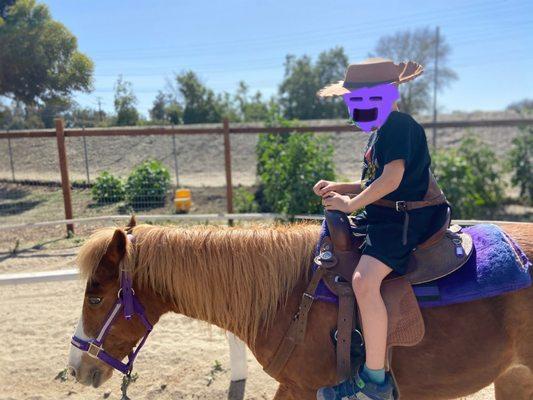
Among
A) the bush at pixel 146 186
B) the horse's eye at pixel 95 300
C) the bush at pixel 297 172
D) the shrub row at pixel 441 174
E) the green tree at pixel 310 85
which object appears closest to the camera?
the horse's eye at pixel 95 300

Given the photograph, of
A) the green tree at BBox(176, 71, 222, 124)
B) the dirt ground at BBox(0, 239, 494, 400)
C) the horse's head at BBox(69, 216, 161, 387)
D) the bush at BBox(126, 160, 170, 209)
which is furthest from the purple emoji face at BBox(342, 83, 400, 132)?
the green tree at BBox(176, 71, 222, 124)

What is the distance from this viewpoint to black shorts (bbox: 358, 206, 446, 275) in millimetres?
1959

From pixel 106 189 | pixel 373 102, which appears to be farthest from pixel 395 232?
pixel 106 189

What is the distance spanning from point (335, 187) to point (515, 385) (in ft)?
4.93

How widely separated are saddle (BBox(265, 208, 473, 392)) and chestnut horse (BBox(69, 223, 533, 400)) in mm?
61

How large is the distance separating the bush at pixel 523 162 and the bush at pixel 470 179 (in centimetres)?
46

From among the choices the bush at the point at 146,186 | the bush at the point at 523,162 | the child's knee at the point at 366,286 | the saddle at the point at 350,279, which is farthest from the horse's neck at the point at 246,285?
the bush at the point at 523,162

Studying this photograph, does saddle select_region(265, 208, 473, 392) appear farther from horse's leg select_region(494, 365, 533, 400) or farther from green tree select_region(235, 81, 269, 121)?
green tree select_region(235, 81, 269, 121)

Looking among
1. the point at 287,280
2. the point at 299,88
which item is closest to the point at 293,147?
the point at 287,280

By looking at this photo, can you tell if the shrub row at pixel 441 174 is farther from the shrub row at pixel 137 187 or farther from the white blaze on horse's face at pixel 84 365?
the white blaze on horse's face at pixel 84 365

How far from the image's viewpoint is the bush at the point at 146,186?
29.2ft

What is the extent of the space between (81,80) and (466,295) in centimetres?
588

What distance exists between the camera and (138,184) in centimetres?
902

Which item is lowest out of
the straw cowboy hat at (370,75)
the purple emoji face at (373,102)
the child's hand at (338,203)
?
the child's hand at (338,203)
